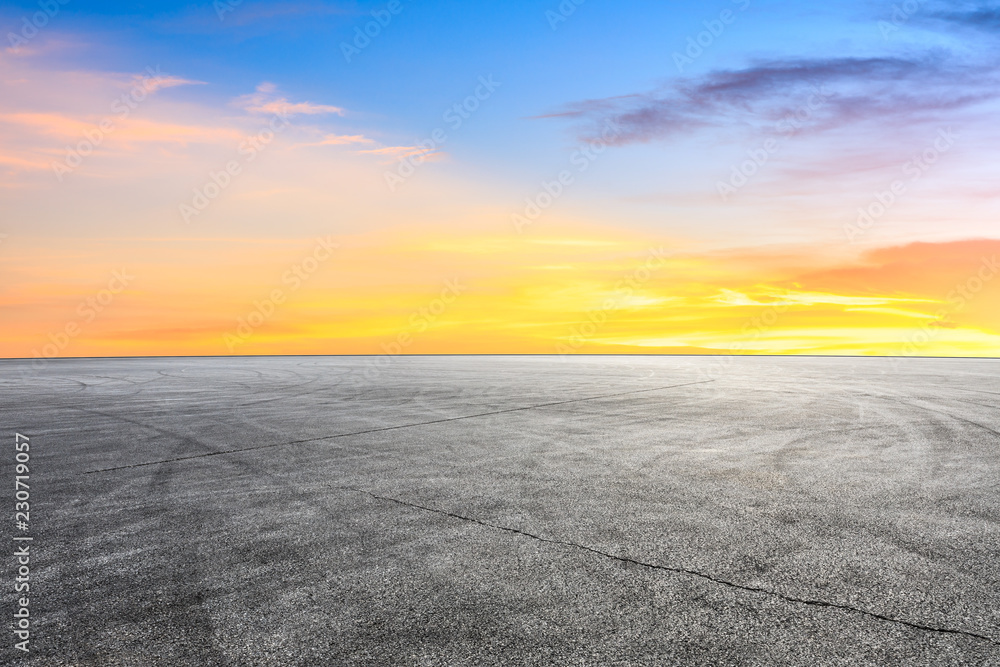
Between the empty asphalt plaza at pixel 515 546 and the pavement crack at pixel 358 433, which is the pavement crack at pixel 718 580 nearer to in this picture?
the empty asphalt plaza at pixel 515 546

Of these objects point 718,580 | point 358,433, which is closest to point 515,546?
point 718,580

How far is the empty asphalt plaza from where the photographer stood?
3.33 meters

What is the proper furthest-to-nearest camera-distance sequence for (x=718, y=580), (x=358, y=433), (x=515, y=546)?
1. (x=358, y=433)
2. (x=515, y=546)
3. (x=718, y=580)

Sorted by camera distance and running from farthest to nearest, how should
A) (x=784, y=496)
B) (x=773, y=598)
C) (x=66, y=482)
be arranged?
(x=66, y=482), (x=784, y=496), (x=773, y=598)

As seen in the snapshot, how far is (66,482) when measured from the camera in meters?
7.09

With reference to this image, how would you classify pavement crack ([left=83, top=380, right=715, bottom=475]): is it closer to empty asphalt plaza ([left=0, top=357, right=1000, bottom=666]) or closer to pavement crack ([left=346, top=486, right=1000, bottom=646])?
empty asphalt plaza ([left=0, top=357, right=1000, bottom=666])

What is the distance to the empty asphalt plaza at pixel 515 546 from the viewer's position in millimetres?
A: 3326

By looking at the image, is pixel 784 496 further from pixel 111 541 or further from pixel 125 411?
pixel 125 411

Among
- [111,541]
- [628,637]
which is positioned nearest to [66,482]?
[111,541]

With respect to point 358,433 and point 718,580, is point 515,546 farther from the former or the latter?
point 358,433

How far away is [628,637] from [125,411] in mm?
13214

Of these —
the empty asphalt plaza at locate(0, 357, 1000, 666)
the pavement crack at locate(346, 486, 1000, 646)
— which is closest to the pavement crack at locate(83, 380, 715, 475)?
the empty asphalt plaza at locate(0, 357, 1000, 666)

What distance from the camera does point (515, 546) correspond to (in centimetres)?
477

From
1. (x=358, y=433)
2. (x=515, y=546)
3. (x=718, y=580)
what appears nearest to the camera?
(x=718, y=580)
